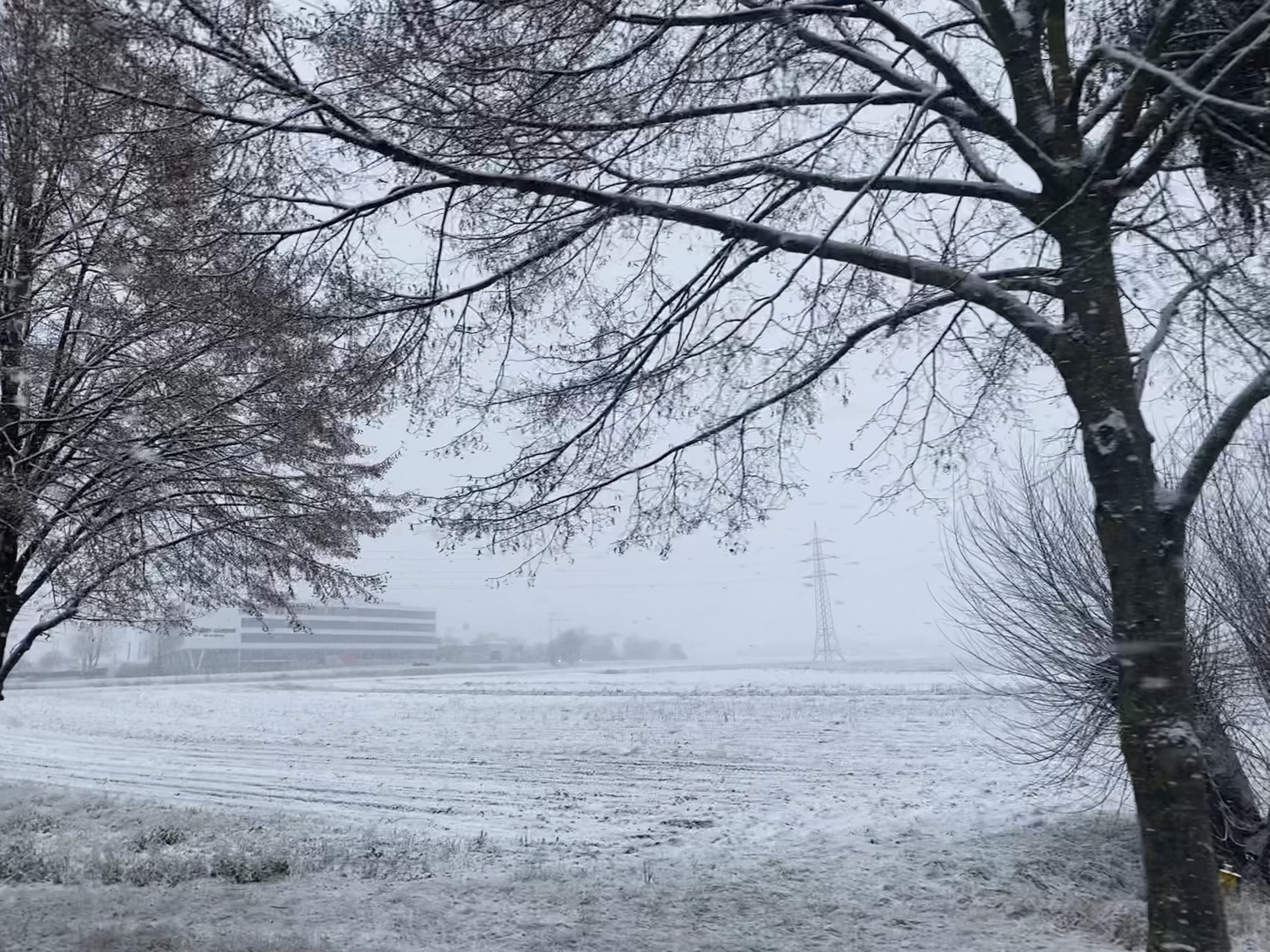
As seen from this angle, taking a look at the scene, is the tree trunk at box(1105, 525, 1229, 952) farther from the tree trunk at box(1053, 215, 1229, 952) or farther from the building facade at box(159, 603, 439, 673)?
the building facade at box(159, 603, 439, 673)

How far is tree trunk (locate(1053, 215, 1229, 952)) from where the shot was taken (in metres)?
4.11

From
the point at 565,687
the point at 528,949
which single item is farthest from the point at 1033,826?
the point at 565,687

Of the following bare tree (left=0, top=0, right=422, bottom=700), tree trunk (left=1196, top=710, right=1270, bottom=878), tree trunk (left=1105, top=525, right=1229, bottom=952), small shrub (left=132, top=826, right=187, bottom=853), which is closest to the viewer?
tree trunk (left=1105, top=525, right=1229, bottom=952)

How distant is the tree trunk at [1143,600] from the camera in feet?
13.5

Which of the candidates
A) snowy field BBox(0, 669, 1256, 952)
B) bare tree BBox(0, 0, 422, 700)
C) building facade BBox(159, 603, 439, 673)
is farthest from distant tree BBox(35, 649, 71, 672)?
bare tree BBox(0, 0, 422, 700)

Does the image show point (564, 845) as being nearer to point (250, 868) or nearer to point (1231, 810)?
point (250, 868)

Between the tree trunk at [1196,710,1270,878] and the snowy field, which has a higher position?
the tree trunk at [1196,710,1270,878]

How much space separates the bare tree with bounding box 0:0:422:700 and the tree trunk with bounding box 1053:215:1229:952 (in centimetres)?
398

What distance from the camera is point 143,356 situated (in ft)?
23.3

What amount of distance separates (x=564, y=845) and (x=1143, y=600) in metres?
8.29

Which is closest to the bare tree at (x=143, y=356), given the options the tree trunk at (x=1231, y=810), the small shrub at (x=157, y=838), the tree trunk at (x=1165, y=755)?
the small shrub at (x=157, y=838)

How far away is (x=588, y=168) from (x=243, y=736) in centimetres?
2537

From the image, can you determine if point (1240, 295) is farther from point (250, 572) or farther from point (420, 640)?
point (420, 640)

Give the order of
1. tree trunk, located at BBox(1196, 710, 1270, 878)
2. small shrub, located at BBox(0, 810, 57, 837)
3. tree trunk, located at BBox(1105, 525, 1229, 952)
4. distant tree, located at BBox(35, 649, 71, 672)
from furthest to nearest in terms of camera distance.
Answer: distant tree, located at BBox(35, 649, 71, 672)
small shrub, located at BBox(0, 810, 57, 837)
tree trunk, located at BBox(1196, 710, 1270, 878)
tree trunk, located at BBox(1105, 525, 1229, 952)
